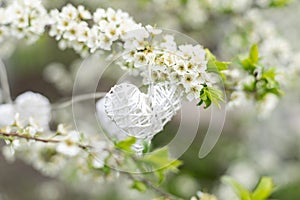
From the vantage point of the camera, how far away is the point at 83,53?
126 cm

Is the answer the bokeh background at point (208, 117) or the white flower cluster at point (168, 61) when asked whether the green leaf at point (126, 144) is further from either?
the bokeh background at point (208, 117)

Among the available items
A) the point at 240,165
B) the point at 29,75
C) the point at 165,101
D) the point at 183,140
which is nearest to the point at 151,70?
the point at 165,101

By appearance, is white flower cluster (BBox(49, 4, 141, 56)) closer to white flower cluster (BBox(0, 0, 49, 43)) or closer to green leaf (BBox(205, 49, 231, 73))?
white flower cluster (BBox(0, 0, 49, 43))

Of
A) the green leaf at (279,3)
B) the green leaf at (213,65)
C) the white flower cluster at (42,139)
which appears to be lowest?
the white flower cluster at (42,139)

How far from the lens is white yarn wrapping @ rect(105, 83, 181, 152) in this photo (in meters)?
1.03

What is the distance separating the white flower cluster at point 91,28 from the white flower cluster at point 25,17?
28mm

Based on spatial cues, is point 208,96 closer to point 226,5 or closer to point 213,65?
point 213,65

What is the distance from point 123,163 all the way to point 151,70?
29 centimetres

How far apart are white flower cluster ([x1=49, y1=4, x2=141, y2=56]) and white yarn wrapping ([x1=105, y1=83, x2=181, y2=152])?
0.13m

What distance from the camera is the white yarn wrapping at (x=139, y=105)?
1.03 meters

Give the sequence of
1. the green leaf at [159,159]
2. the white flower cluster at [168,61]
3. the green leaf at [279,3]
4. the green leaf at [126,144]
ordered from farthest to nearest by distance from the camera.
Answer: the green leaf at [279,3], the green leaf at [159,159], the green leaf at [126,144], the white flower cluster at [168,61]

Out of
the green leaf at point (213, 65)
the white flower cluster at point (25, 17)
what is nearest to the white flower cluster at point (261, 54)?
the green leaf at point (213, 65)

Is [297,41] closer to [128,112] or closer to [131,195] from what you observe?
[131,195]

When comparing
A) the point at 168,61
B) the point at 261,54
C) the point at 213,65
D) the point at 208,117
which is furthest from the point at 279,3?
the point at 168,61
